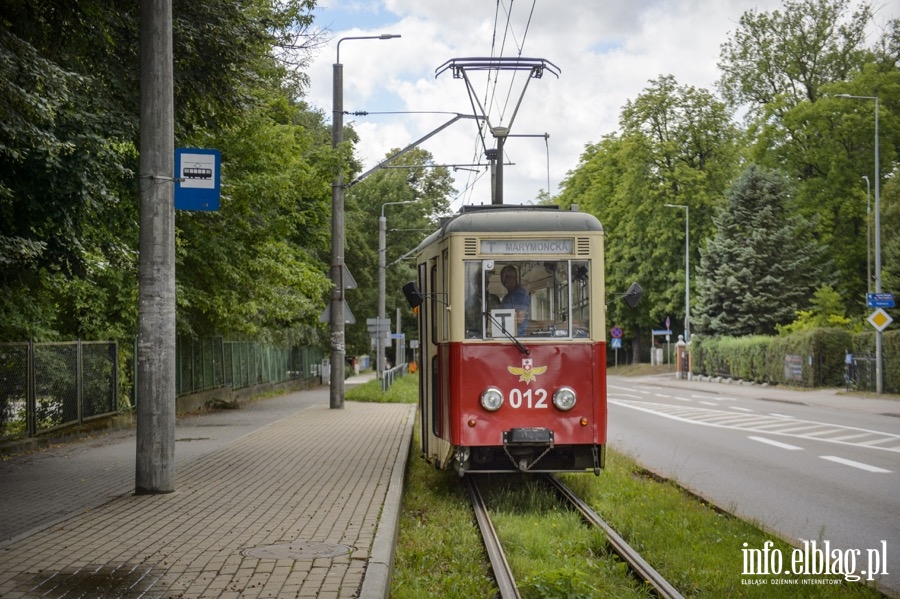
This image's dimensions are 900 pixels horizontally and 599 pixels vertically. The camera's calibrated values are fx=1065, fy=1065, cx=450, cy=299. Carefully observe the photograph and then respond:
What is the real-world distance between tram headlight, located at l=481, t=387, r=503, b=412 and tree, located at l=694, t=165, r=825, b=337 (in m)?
41.9

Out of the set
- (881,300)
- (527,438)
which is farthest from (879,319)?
(527,438)

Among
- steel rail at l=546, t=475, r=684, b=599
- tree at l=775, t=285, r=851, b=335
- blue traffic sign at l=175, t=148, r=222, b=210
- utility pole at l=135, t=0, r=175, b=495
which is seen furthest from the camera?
tree at l=775, t=285, r=851, b=335

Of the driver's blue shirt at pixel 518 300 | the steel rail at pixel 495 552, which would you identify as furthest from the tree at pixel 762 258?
the steel rail at pixel 495 552

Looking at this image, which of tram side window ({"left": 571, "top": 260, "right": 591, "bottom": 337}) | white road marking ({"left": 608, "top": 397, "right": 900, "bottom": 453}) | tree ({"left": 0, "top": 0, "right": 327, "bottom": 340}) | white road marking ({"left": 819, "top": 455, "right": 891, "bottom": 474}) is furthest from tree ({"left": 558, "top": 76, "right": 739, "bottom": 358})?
tram side window ({"left": 571, "top": 260, "right": 591, "bottom": 337})

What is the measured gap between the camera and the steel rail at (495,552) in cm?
722

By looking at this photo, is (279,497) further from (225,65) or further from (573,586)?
(225,65)

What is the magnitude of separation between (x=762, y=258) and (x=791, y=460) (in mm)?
36442

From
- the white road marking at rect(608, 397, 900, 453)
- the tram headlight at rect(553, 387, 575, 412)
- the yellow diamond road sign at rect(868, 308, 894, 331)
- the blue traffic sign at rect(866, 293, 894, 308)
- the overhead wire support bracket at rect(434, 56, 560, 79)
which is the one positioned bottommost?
the white road marking at rect(608, 397, 900, 453)

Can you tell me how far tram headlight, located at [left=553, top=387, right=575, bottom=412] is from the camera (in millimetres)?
11328

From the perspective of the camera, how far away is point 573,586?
6945 millimetres

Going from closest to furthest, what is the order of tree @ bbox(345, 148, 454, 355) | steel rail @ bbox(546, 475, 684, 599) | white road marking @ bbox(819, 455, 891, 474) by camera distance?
steel rail @ bbox(546, 475, 684, 599) < white road marking @ bbox(819, 455, 891, 474) < tree @ bbox(345, 148, 454, 355)

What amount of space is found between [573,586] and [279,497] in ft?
Result: 15.1

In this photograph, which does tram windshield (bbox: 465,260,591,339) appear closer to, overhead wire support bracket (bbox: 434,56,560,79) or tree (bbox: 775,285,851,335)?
overhead wire support bracket (bbox: 434,56,560,79)

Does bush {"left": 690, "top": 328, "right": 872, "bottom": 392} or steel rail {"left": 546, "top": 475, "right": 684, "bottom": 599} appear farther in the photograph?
bush {"left": 690, "top": 328, "right": 872, "bottom": 392}
